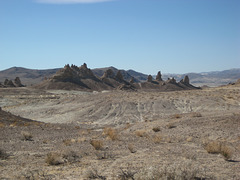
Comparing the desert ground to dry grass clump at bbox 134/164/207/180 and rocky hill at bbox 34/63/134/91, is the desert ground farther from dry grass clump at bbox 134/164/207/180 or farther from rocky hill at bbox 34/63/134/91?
rocky hill at bbox 34/63/134/91

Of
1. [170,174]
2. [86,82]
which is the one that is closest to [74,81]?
[86,82]

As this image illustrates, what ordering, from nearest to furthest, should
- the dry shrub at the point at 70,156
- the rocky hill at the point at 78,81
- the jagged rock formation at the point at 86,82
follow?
the dry shrub at the point at 70,156 → the rocky hill at the point at 78,81 → the jagged rock formation at the point at 86,82

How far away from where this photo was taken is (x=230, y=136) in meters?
12.1

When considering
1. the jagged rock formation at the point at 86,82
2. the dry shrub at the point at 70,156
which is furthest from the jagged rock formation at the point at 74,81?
the dry shrub at the point at 70,156

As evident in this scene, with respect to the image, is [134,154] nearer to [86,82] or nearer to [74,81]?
Result: [74,81]

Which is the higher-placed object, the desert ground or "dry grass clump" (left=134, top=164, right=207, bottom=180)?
"dry grass clump" (left=134, top=164, right=207, bottom=180)

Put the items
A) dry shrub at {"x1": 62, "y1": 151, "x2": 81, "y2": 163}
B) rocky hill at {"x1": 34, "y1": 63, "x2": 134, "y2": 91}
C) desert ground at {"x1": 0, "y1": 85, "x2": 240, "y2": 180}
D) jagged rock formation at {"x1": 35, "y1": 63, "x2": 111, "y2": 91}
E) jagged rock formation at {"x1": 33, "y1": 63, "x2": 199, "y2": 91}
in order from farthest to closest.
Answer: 1. jagged rock formation at {"x1": 33, "y1": 63, "x2": 199, "y2": 91}
2. rocky hill at {"x1": 34, "y1": 63, "x2": 134, "y2": 91}
3. jagged rock formation at {"x1": 35, "y1": 63, "x2": 111, "y2": 91}
4. dry shrub at {"x1": 62, "y1": 151, "x2": 81, "y2": 163}
5. desert ground at {"x1": 0, "y1": 85, "x2": 240, "y2": 180}

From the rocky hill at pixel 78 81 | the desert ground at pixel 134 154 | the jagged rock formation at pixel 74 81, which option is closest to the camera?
the desert ground at pixel 134 154

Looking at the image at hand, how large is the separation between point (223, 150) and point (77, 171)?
4.31 m

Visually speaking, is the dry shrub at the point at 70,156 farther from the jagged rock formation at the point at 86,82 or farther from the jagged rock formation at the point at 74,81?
the jagged rock formation at the point at 74,81

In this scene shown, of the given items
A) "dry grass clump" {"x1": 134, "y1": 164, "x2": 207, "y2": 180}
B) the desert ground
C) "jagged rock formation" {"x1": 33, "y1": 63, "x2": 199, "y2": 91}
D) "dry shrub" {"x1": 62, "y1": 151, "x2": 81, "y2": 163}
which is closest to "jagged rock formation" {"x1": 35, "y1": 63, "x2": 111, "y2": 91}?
"jagged rock formation" {"x1": 33, "y1": 63, "x2": 199, "y2": 91}

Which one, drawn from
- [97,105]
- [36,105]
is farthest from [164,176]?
[36,105]

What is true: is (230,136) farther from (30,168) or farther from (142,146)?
(30,168)

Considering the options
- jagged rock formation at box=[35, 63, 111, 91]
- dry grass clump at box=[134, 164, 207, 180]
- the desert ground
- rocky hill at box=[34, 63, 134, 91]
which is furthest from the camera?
rocky hill at box=[34, 63, 134, 91]
